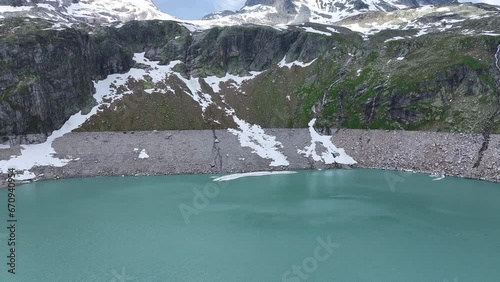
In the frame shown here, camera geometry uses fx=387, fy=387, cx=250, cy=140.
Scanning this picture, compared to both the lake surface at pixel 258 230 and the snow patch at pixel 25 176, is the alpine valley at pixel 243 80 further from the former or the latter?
the lake surface at pixel 258 230

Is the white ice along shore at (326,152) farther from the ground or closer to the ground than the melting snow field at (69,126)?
closer to the ground

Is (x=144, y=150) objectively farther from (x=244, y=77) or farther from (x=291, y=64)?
(x=291, y=64)

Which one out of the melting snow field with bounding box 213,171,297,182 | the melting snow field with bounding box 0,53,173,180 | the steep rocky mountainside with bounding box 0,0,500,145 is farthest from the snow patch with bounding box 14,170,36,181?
the melting snow field with bounding box 213,171,297,182

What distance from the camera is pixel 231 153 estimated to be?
83688 mm

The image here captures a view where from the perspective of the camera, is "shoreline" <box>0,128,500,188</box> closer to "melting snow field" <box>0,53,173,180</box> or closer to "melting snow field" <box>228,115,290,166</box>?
"melting snow field" <box>228,115,290,166</box>

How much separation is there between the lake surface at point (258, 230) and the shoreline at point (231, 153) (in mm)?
4994

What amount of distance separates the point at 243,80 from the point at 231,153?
141ft

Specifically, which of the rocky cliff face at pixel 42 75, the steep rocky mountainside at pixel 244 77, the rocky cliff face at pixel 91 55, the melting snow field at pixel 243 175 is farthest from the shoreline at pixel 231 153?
the rocky cliff face at pixel 91 55

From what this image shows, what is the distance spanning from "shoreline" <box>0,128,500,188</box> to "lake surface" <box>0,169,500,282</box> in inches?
197

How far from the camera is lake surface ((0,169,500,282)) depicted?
35375 millimetres

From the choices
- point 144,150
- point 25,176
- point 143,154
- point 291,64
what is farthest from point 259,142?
point 25,176

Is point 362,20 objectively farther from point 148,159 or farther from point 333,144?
point 148,159

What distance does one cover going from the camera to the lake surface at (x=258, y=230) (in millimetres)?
35375

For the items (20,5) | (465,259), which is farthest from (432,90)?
(20,5)
